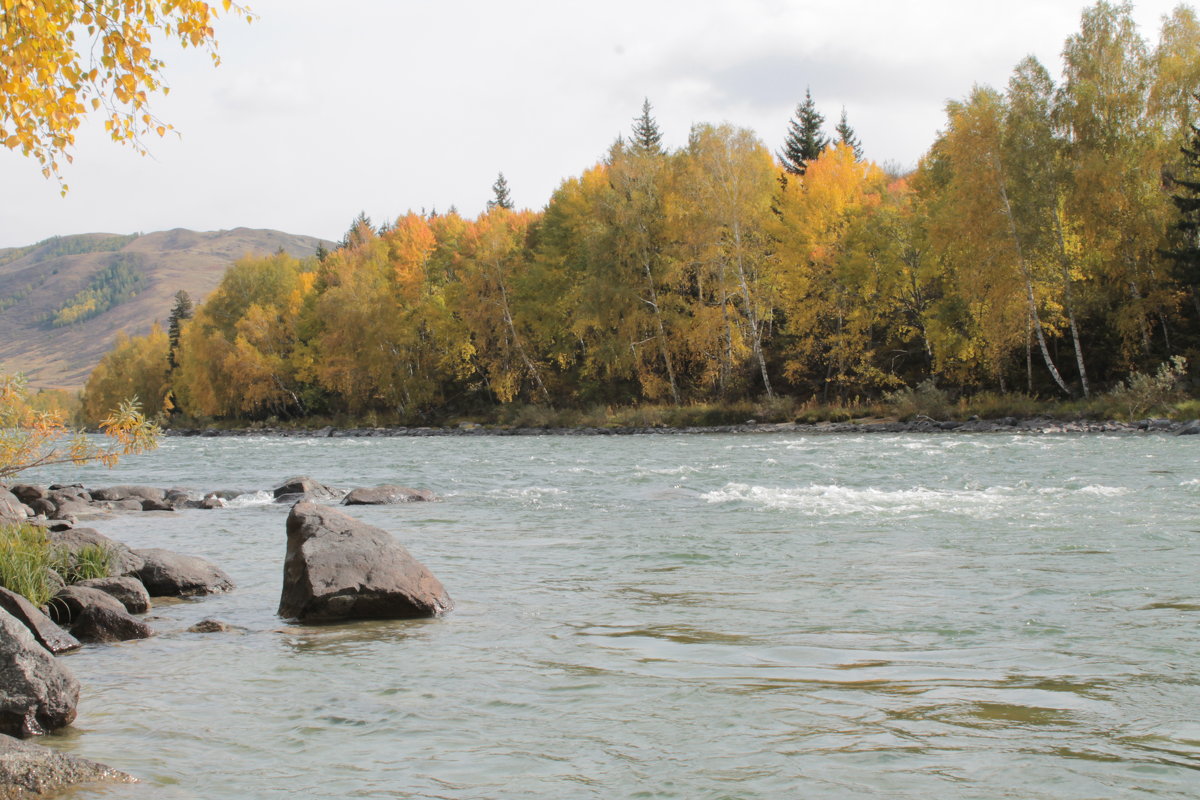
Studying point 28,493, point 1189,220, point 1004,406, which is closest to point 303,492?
point 28,493

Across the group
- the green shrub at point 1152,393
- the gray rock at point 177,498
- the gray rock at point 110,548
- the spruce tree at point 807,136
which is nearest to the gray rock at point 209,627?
the gray rock at point 110,548

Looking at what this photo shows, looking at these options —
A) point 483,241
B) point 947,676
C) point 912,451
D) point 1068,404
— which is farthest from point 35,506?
point 483,241

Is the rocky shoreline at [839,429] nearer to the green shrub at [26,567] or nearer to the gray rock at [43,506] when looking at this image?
the gray rock at [43,506]

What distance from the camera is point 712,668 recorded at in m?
6.71

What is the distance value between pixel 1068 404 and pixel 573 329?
72.3 feet

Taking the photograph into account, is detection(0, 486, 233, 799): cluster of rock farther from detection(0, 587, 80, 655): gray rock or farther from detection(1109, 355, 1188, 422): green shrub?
detection(1109, 355, 1188, 422): green shrub

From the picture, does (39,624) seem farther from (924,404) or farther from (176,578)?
(924,404)

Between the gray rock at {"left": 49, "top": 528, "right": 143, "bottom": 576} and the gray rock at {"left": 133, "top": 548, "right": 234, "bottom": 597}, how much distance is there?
9 centimetres

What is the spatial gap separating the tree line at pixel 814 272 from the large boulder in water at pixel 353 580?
98.7ft

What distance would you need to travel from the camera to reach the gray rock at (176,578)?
10289mm

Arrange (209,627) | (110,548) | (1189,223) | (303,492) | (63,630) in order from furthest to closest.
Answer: (1189,223) → (303,492) → (110,548) → (209,627) → (63,630)

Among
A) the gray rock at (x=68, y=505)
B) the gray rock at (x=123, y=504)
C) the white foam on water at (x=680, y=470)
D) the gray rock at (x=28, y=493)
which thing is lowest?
the gray rock at (x=123, y=504)

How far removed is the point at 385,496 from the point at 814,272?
28.3 metres

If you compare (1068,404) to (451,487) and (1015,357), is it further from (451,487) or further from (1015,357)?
(451,487)
